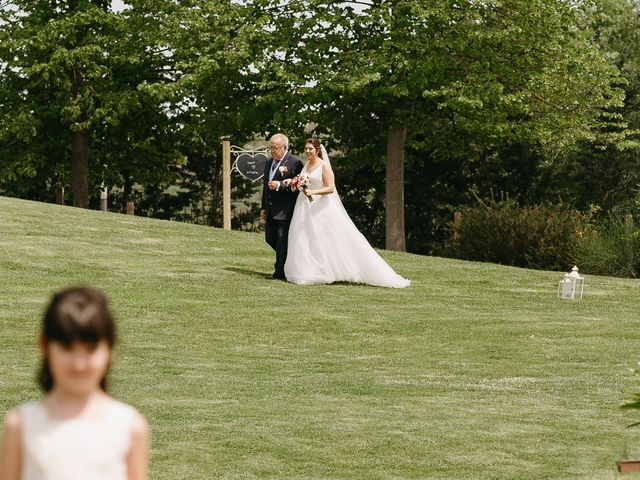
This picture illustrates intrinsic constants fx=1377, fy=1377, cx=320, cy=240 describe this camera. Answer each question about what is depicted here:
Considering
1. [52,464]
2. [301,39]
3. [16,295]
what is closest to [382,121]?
[301,39]

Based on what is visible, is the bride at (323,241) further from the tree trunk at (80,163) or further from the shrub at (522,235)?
the tree trunk at (80,163)

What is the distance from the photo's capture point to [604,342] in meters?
14.4

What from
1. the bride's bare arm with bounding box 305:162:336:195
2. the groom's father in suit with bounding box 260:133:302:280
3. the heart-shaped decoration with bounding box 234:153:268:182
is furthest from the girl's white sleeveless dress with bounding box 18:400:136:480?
the heart-shaped decoration with bounding box 234:153:268:182

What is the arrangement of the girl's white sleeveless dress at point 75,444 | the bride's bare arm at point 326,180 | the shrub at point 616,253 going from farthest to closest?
the shrub at point 616,253
the bride's bare arm at point 326,180
the girl's white sleeveless dress at point 75,444

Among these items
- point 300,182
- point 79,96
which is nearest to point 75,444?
point 300,182

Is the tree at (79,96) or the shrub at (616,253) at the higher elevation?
the tree at (79,96)

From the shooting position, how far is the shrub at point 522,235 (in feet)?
102

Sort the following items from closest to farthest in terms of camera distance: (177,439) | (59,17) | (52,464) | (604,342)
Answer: (52,464), (177,439), (604,342), (59,17)

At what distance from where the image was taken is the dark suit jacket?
18.1 metres

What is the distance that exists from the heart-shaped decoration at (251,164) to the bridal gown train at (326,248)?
1584 centimetres

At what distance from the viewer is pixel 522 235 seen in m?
31.8

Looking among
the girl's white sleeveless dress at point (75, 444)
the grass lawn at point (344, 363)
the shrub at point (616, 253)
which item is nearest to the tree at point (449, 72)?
the shrub at point (616, 253)

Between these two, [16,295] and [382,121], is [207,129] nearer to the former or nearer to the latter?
[382,121]

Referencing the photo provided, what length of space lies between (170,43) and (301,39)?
14.7 ft
